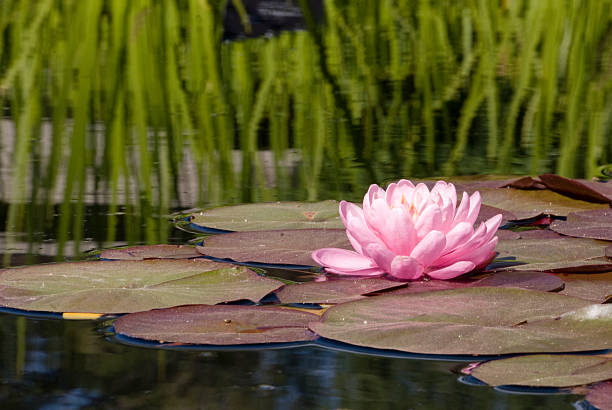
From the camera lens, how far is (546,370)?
2.97 ft

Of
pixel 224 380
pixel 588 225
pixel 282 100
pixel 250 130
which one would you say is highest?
pixel 282 100

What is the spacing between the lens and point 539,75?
3275 millimetres

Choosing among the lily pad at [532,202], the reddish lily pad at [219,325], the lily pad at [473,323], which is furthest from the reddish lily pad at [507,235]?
the reddish lily pad at [219,325]

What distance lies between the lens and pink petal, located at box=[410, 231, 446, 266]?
48.4 inches

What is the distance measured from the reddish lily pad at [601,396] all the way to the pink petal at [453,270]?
406 mm

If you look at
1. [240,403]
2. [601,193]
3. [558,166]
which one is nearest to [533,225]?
[601,193]

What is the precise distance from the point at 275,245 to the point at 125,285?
0.95ft

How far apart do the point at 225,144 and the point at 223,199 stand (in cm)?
50

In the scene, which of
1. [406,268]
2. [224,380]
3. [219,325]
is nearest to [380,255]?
[406,268]

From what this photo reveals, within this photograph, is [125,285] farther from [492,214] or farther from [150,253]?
[492,214]

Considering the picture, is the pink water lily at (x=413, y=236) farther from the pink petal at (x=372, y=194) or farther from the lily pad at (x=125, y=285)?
the lily pad at (x=125, y=285)

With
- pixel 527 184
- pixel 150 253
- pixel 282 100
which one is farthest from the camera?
pixel 282 100

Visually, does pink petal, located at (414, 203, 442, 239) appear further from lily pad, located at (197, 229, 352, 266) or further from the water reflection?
the water reflection

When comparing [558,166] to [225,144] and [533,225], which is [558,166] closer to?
[533,225]
